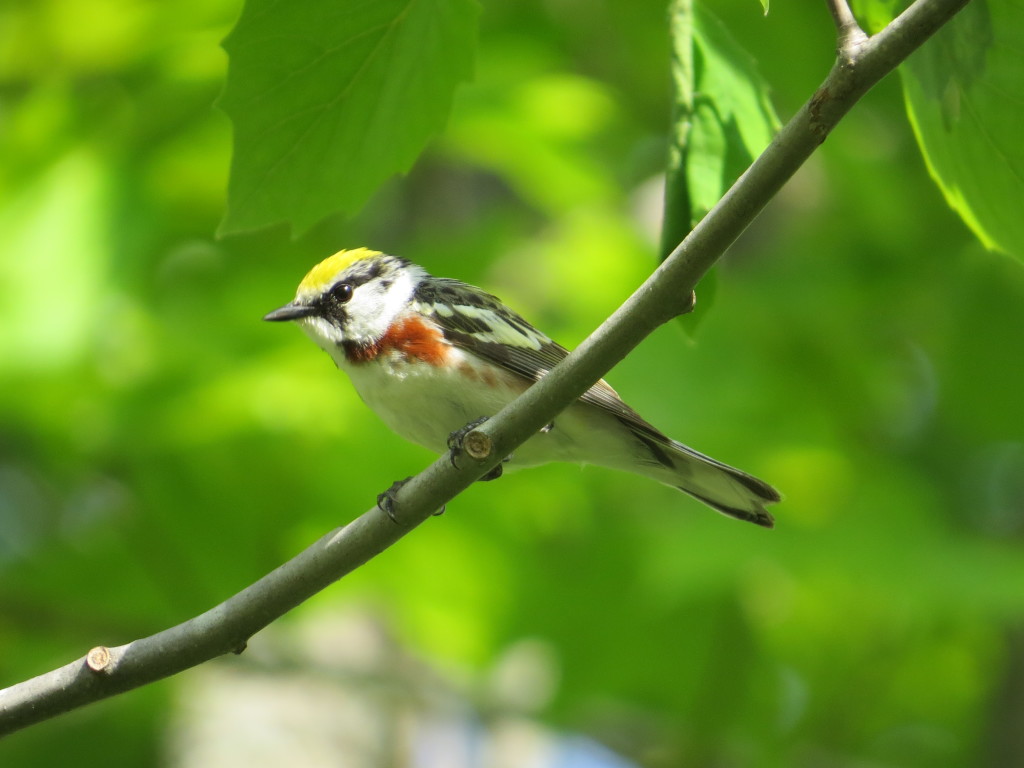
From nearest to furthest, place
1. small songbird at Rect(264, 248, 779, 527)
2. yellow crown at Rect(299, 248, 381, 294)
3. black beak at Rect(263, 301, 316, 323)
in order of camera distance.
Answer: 1. small songbird at Rect(264, 248, 779, 527)
2. black beak at Rect(263, 301, 316, 323)
3. yellow crown at Rect(299, 248, 381, 294)

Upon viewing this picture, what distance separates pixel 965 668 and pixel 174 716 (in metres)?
4.29

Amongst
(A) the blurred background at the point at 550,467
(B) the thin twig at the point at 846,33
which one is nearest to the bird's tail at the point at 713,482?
(A) the blurred background at the point at 550,467

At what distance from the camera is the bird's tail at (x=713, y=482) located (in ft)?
11.6

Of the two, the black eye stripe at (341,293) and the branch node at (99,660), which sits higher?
the black eye stripe at (341,293)

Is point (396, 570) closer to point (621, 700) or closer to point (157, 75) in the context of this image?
point (621, 700)

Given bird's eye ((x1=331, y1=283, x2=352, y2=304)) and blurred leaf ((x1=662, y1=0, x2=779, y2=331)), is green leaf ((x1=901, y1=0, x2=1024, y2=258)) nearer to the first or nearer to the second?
blurred leaf ((x1=662, y1=0, x2=779, y2=331))

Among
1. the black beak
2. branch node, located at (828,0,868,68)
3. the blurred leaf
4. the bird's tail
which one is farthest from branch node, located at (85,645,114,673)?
the bird's tail

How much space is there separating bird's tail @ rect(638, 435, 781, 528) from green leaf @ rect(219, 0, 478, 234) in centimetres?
168

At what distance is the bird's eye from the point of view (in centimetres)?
383

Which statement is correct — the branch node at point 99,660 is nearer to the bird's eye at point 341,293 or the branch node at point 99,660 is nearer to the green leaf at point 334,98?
the green leaf at point 334,98

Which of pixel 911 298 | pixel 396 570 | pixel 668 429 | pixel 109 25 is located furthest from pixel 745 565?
pixel 109 25

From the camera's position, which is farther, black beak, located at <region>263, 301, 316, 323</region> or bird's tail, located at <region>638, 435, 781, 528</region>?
black beak, located at <region>263, 301, 316, 323</region>

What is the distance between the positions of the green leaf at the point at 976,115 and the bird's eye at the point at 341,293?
7.17 ft

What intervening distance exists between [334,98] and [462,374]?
1543 millimetres
